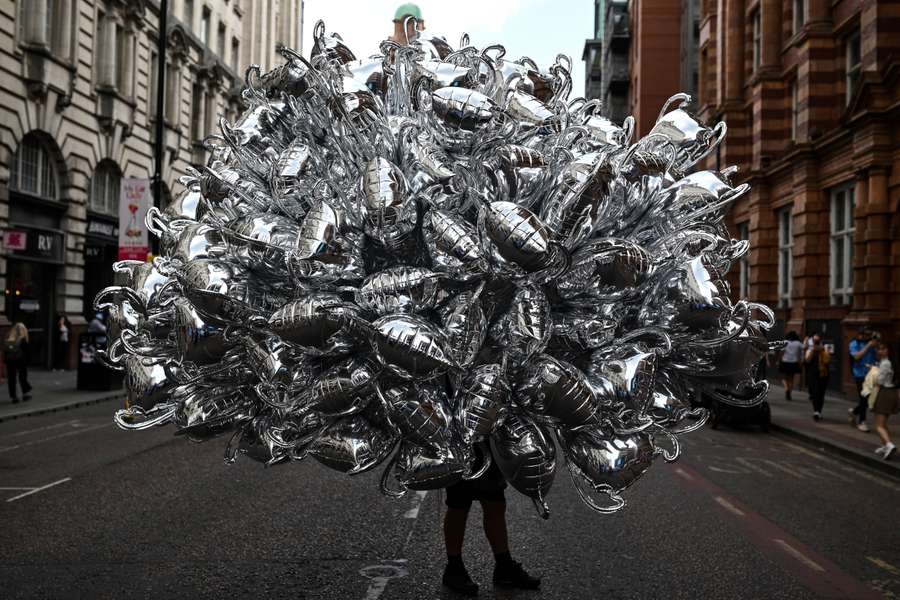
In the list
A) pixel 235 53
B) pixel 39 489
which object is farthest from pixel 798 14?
pixel 235 53

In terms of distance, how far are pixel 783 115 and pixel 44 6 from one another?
23.0 metres

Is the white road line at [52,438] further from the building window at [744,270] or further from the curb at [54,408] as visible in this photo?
the building window at [744,270]

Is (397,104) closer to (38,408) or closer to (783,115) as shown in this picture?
(38,408)

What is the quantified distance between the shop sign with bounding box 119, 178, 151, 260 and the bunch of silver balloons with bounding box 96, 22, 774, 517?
17956mm

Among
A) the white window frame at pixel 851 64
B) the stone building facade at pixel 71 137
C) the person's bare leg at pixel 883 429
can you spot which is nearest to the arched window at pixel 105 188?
the stone building facade at pixel 71 137

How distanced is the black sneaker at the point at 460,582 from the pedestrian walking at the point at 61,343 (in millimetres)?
23021

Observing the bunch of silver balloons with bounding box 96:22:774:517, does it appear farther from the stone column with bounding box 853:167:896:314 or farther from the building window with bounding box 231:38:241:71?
the building window with bounding box 231:38:241:71

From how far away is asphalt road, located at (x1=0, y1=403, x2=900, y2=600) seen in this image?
Answer: 6.34 m

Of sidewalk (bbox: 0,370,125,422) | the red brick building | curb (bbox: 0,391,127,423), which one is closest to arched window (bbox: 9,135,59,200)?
sidewalk (bbox: 0,370,125,422)

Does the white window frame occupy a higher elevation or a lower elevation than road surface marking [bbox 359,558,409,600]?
higher

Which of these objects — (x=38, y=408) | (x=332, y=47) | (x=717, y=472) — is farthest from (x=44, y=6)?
(x=332, y=47)

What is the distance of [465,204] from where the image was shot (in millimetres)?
3676

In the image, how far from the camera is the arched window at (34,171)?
24.6m

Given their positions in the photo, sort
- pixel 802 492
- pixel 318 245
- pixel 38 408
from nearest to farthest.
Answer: pixel 318 245 → pixel 802 492 → pixel 38 408
